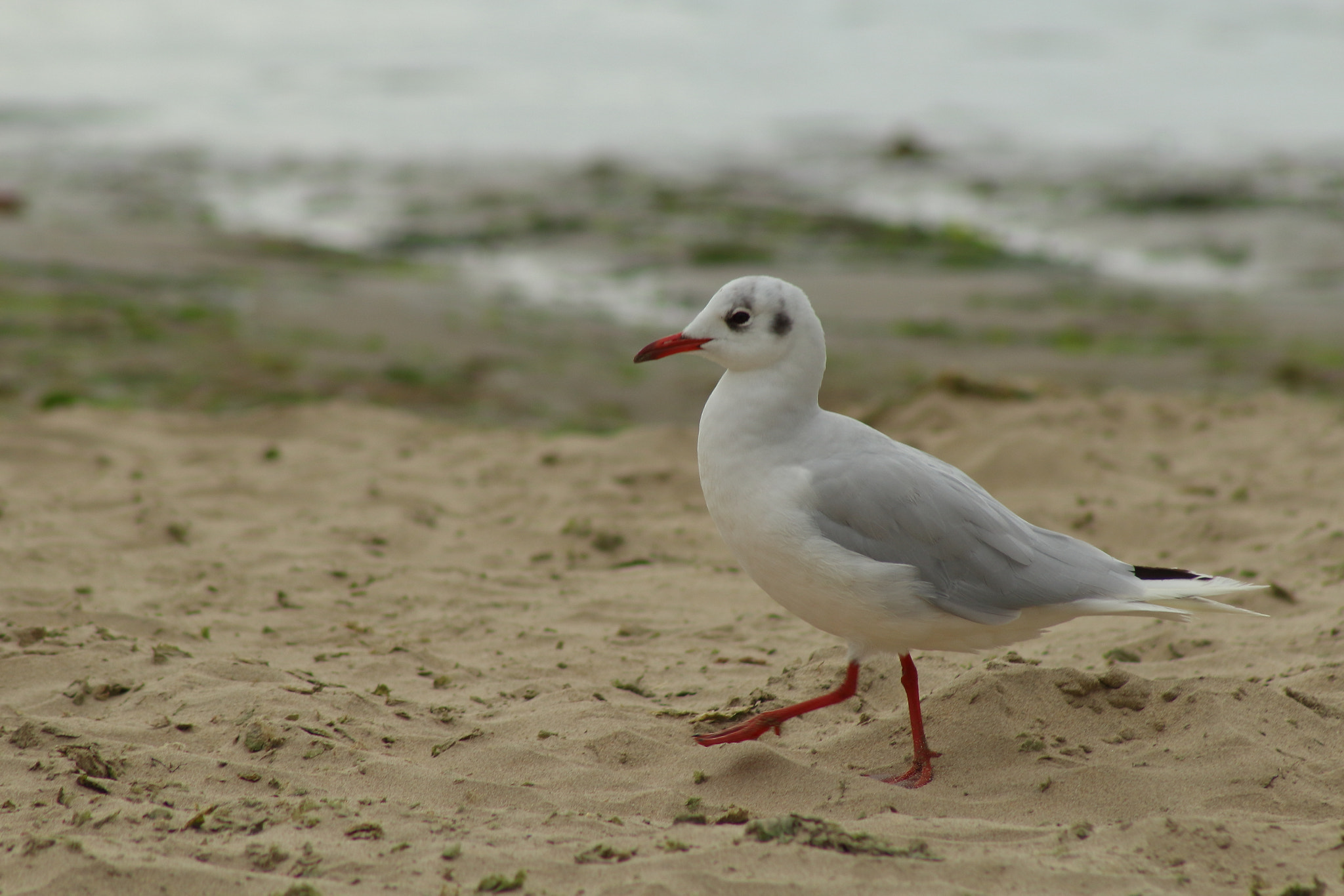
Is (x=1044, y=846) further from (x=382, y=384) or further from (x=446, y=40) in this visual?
(x=446, y=40)

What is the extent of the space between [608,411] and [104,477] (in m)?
3.16

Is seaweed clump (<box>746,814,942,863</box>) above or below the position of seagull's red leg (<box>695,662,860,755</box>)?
above

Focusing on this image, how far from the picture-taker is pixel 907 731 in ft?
12.5

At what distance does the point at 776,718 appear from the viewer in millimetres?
3836

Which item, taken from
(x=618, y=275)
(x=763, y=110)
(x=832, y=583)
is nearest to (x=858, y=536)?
(x=832, y=583)

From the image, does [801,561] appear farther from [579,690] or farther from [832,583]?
[579,690]

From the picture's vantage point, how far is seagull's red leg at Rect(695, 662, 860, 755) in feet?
12.3

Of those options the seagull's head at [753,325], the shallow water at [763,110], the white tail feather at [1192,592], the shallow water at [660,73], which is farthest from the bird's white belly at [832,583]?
the shallow water at [660,73]

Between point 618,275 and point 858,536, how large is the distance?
8.23 m

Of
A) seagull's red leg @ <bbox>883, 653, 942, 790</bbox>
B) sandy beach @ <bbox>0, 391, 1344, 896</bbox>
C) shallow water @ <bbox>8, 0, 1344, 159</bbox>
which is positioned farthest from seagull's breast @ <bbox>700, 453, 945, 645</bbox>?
shallow water @ <bbox>8, 0, 1344, 159</bbox>

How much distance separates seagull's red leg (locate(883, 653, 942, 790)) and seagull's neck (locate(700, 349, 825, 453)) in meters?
0.75

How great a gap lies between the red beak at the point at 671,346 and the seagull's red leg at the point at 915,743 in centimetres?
108

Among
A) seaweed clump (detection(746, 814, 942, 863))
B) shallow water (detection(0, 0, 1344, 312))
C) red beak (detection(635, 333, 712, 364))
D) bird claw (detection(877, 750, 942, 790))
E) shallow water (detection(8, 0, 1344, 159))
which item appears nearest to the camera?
seaweed clump (detection(746, 814, 942, 863))

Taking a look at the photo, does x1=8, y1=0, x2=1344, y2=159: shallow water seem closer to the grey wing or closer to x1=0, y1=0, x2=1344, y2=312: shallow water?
x1=0, y1=0, x2=1344, y2=312: shallow water
